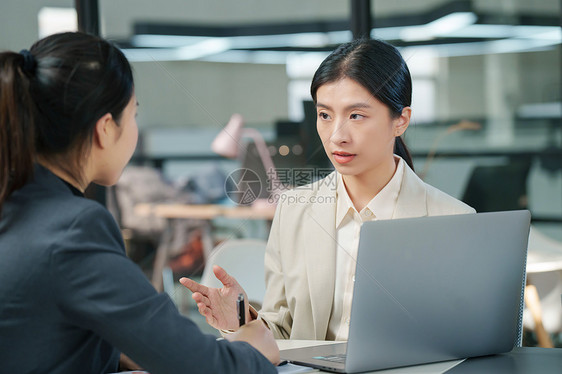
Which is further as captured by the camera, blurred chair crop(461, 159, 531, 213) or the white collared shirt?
blurred chair crop(461, 159, 531, 213)

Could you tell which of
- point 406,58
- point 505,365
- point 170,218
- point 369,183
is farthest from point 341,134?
point 170,218

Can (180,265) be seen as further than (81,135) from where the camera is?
Yes

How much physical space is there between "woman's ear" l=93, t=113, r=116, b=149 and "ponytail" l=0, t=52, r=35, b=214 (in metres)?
0.09

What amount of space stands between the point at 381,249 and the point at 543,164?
2.11 m

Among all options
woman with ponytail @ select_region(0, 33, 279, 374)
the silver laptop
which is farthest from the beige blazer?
woman with ponytail @ select_region(0, 33, 279, 374)

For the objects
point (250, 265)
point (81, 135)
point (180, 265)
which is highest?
point (81, 135)

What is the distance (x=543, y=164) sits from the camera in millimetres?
2779

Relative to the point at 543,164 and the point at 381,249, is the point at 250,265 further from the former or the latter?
the point at 543,164

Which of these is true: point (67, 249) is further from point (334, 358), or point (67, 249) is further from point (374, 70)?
point (374, 70)

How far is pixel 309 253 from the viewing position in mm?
1466

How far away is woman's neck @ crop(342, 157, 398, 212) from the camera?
4.97 feet

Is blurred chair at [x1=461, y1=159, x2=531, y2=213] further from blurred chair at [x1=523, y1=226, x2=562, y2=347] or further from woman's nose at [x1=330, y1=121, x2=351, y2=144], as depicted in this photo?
woman's nose at [x1=330, y1=121, x2=351, y2=144]

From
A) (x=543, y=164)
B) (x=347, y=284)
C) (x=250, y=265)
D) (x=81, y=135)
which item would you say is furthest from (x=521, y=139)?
(x=81, y=135)

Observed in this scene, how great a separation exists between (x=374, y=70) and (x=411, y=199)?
308mm
